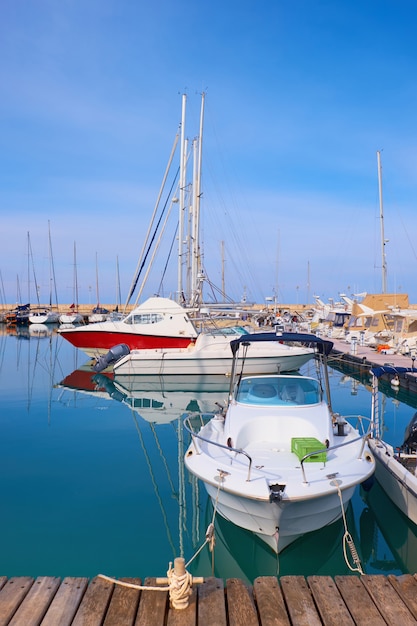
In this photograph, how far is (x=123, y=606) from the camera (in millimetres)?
4211

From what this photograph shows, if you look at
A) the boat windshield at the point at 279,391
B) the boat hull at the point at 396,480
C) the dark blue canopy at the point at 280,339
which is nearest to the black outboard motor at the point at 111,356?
the dark blue canopy at the point at 280,339

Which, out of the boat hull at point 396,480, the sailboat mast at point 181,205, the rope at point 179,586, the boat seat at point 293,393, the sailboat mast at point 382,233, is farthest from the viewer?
the sailboat mast at point 382,233

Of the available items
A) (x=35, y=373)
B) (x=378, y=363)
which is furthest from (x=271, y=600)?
(x=35, y=373)

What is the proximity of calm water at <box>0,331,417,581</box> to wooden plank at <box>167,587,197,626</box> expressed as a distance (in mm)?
2448

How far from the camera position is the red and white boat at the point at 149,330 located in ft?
81.7

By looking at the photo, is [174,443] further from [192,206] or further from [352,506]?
[192,206]

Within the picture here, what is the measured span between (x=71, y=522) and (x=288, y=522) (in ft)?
13.4

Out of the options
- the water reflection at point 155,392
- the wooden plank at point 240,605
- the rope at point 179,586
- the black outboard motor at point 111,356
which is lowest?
the water reflection at point 155,392

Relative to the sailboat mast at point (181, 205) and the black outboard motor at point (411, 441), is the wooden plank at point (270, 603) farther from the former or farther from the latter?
the sailboat mast at point (181, 205)

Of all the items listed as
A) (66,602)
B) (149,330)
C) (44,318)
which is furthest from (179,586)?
(44,318)

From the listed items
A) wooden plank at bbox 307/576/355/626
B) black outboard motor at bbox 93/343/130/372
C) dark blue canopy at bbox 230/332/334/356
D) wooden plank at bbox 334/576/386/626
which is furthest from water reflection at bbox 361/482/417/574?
black outboard motor at bbox 93/343/130/372

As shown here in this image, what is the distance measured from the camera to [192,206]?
95.2 feet

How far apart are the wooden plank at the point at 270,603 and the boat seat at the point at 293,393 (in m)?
4.44

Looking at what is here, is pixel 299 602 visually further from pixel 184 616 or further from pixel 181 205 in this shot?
pixel 181 205
